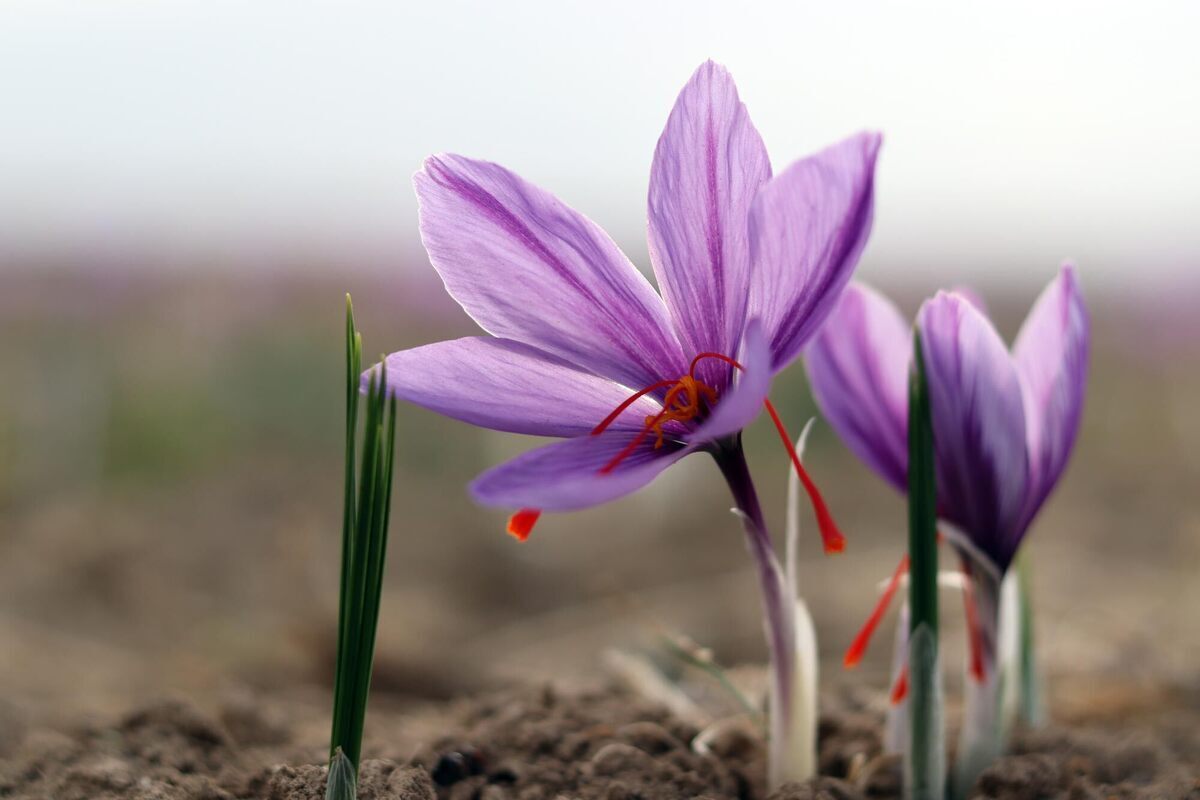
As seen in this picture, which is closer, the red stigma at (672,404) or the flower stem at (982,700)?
the red stigma at (672,404)

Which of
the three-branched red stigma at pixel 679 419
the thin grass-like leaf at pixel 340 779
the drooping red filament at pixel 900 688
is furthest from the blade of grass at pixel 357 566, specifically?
the drooping red filament at pixel 900 688

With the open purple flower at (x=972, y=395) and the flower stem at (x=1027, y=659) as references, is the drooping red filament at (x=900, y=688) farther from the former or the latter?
the flower stem at (x=1027, y=659)

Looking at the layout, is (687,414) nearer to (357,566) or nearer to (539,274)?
(539,274)

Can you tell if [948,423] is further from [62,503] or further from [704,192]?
[62,503]

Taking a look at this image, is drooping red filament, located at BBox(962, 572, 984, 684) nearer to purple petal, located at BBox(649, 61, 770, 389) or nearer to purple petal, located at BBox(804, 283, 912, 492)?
purple petal, located at BBox(804, 283, 912, 492)

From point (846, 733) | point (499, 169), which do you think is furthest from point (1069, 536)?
point (499, 169)
